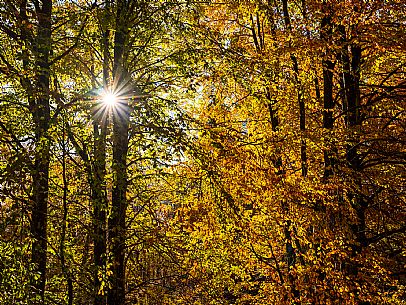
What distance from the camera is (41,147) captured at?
369cm

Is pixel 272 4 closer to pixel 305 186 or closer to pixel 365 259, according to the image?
pixel 305 186

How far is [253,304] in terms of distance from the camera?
10336 mm

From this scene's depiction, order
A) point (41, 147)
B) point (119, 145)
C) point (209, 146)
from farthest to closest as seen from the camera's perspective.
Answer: point (209, 146) → point (119, 145) → point (41, 147)

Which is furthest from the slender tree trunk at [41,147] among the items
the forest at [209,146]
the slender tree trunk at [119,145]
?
the slender tree trunk at [119,145]

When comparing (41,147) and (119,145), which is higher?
(119,145)

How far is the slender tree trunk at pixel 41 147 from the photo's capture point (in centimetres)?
375

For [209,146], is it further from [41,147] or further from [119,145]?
[41,147]

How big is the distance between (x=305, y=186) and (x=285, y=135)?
1.11m

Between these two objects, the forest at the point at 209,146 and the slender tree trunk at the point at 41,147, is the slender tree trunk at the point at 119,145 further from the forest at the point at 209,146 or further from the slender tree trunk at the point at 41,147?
the slender tree trunk at the point at 41,147

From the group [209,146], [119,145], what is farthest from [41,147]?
[209,146]

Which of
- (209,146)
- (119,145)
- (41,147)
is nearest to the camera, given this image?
(41,147)

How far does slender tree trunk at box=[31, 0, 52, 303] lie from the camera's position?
3746 mm

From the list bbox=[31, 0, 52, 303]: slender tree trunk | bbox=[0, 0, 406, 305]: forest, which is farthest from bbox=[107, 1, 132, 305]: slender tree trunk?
bbox=[31, 0, 52, 303]: slender tree trunk

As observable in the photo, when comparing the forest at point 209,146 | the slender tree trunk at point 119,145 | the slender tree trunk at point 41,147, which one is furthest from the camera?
the slender tree trunk at point 119,145
